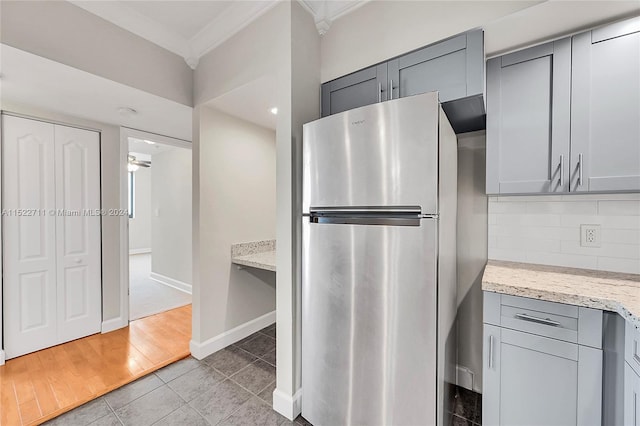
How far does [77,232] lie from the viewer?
264 centimetres

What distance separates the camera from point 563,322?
3.86 feet

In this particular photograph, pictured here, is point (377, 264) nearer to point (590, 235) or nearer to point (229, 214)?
point (590, 235)

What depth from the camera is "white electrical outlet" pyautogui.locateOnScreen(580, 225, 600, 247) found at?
154 cm

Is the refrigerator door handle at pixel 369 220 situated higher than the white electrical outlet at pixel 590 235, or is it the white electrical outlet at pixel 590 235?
the refrigerator door handle at pixel 369 220

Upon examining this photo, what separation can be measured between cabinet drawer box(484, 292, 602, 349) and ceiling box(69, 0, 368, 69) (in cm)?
197

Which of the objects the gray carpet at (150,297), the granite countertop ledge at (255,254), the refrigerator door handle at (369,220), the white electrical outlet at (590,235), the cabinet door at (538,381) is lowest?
the gray carpet at (150,297)

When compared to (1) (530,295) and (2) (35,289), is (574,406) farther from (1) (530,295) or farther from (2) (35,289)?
(2) (35,289)

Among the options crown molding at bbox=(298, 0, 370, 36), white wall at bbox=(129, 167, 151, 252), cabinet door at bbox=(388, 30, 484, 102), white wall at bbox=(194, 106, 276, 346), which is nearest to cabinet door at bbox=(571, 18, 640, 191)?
cabinet door at bbox=(388, 30, 484, 102)

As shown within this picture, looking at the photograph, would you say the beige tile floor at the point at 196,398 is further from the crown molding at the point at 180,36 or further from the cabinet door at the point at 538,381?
the crown molding at the point at 180,36

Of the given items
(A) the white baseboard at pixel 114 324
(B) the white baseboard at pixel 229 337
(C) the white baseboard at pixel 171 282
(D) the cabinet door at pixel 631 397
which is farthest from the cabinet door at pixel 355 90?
(C) the white baseboard at pixel 171 282

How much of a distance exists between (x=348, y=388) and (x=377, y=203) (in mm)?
979

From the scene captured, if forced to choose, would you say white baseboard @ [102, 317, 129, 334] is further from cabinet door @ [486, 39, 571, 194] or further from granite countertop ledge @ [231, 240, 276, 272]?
cabinet door @ [486, 39, 571, 194]

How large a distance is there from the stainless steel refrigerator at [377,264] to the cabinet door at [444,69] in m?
0.25

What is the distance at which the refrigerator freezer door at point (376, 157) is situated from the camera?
1172 millimetres
